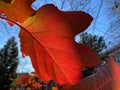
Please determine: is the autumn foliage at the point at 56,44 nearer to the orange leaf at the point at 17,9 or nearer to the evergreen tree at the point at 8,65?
the orange leaf at the point at 17,9

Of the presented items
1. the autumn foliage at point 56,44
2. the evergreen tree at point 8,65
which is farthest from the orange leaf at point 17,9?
the evergreen tree at point 8,65

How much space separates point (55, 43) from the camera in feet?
1.29

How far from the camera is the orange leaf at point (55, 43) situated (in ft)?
1.27

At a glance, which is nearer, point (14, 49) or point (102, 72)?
point (102, 72)

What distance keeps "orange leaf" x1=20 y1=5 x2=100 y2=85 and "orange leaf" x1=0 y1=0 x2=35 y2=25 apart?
2 cm

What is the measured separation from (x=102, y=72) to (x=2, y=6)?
153mm

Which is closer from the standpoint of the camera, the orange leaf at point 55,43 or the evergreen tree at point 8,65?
the orange leaf at point 55,43

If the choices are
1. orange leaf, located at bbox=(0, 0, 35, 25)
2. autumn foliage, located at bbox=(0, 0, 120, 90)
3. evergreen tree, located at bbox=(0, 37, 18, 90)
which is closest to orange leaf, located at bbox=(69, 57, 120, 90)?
autumn foliage, located at bbox=(0, 0, 120, 90)

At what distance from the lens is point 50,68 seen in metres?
0.39

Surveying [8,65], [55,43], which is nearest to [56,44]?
[55,43]

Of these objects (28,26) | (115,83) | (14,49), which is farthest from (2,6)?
(14,49)

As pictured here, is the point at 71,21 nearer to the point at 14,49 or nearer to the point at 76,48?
the point at 76,48

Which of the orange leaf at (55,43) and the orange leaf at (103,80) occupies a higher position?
the orange leaf at (55,43)

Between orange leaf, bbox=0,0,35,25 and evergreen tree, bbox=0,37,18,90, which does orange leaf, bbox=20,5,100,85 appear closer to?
orange leaf, bbox=0,0,35,25
